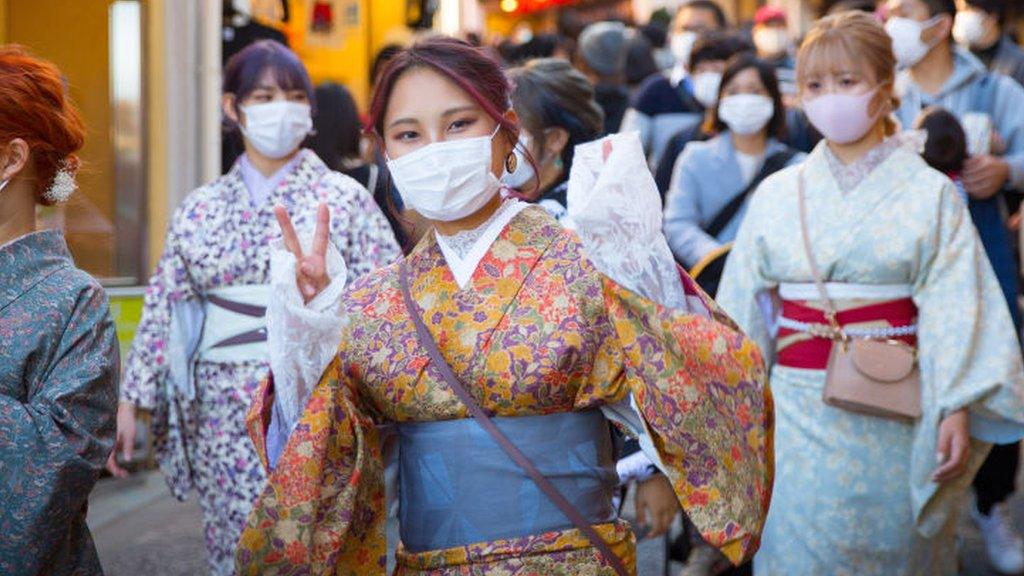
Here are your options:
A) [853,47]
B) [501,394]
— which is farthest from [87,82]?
[501,394]

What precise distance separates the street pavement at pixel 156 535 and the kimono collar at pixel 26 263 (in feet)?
10.8

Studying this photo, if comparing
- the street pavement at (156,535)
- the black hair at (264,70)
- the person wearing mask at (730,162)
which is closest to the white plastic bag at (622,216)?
the black hair at (264,70)

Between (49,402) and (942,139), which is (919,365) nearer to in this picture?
(942,139)

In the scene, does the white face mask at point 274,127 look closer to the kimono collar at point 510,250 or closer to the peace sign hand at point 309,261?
the kimono collar at point 510,250

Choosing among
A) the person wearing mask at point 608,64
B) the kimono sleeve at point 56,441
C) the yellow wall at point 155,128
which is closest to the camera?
the kimono sleeve at point 56,441

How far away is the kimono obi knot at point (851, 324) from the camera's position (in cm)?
456

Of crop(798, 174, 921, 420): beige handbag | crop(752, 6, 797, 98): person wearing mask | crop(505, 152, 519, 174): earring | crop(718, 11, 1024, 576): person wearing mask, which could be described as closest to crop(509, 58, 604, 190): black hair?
crop(718, 11, 1024, 576): person wearing mask

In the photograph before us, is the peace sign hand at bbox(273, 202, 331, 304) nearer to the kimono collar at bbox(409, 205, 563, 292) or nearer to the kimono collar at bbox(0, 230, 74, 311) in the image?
the kimono collar at bbox(409, 205, 563, 292)

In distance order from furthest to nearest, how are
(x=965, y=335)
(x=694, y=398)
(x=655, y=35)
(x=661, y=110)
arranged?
(x=655, y=35)
(x=661, y=110)
(x=965, y=335)
(x=694, y=398)

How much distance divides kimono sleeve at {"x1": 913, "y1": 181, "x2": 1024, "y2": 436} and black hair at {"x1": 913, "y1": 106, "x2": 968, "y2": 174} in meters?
1.55

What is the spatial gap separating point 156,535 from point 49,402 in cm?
433

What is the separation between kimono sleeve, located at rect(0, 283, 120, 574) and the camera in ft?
9.32

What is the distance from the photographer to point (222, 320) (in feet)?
15.9

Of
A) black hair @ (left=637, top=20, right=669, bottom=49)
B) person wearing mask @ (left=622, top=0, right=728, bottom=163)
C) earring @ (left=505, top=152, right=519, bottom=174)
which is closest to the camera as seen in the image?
earring @ (left=505, top=152, right=519, bottom=174)
